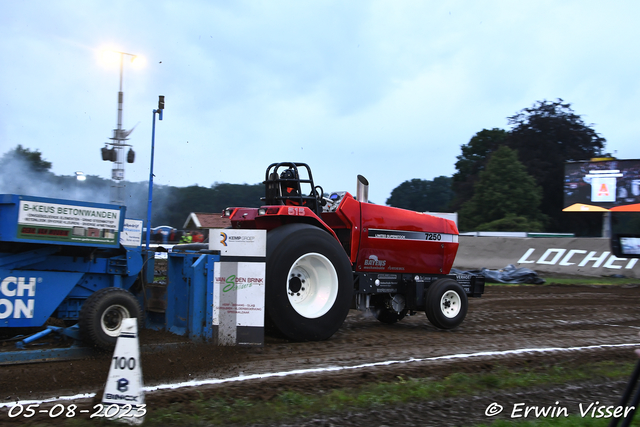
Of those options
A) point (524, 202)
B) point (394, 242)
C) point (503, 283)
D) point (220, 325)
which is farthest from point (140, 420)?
point (524, 202)

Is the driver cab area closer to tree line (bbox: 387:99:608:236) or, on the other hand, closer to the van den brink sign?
the van den brink sign

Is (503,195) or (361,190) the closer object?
(361,190)

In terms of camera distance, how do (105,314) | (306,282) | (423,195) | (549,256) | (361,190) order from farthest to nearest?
(423,195), (549,256), (361,190), (306,282), (105,314)

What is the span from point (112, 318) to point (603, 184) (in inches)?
1051

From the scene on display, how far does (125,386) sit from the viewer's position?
393 centimetres

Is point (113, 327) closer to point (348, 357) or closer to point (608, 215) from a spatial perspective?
point (348, 357)

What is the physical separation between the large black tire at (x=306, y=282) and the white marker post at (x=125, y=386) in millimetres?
2851

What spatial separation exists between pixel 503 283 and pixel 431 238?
35.1ft

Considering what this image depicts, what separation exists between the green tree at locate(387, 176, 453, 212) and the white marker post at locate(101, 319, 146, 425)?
52.2 m

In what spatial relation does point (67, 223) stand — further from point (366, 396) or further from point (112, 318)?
point (366, 396)

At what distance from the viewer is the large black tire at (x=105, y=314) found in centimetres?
561

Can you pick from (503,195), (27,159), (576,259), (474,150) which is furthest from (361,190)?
(474,150)

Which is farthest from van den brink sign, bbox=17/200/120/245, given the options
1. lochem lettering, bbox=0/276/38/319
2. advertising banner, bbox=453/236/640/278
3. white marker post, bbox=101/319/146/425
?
advertising banner, bbox=453/236/640/278

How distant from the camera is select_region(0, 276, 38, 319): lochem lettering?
541 cm
